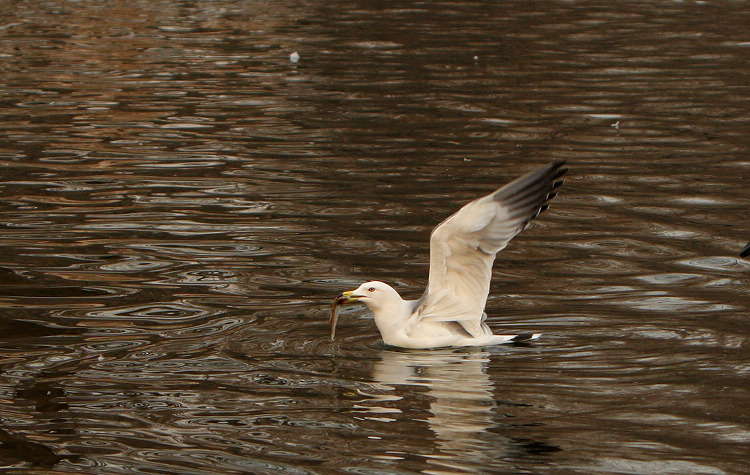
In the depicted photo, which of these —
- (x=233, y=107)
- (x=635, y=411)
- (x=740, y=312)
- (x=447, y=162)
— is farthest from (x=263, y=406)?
(x=233, y=107)

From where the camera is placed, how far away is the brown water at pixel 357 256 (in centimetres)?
683

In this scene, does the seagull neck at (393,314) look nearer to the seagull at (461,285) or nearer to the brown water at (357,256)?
the seagull at (461,285)

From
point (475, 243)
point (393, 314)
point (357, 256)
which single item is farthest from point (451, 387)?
point (357, 256)

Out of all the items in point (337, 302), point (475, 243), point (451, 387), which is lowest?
point (451, 387)

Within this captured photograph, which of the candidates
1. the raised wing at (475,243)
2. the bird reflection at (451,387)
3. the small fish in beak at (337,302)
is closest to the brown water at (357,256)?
the bird reflection at (451,387)

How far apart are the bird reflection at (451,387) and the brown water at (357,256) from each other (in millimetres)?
21

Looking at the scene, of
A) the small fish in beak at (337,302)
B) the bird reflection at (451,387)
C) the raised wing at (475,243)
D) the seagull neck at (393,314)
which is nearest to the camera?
the bird reflection at (451,387)

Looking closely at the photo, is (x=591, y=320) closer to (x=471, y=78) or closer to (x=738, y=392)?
(x=738, y=392)

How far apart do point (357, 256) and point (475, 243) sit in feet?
7.07

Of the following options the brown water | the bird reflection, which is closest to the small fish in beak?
the brown water

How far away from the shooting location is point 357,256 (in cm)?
1034

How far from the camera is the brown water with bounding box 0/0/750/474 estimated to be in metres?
6.83

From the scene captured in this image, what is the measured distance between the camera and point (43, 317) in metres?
Result: 8.92

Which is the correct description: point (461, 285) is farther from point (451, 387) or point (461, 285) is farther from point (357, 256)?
point (357, 256)
